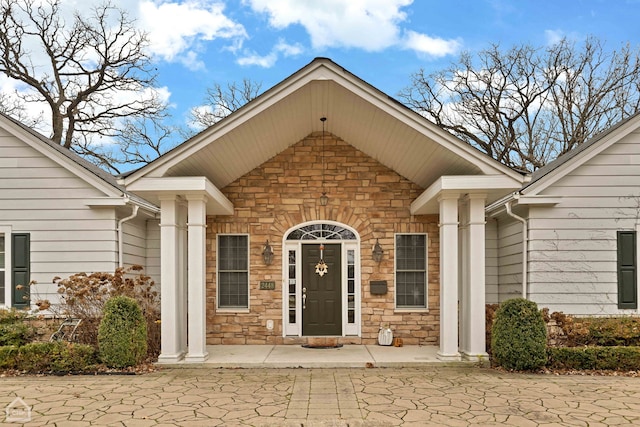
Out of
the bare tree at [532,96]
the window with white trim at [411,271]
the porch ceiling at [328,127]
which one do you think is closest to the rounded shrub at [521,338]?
the porch ceiling at [328,127]

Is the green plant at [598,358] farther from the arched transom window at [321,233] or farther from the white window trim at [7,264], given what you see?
the white window trim at [7,264]

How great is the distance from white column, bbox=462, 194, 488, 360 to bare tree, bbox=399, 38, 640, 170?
15157 millimetres

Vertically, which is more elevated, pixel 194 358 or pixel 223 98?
pixel 223 98

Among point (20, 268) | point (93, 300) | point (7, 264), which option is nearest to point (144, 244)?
point (20, 268)

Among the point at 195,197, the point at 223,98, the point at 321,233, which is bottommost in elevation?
the point at 321,233

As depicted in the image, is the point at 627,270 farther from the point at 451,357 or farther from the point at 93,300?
the point at 93,300

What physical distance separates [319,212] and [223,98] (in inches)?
679

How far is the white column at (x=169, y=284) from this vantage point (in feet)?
29.8

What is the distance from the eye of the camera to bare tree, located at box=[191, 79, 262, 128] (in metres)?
26.8

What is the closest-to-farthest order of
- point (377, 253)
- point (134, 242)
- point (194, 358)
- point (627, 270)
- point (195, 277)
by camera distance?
1. point (194, 358)
2. point (195, 277)
3. point (627, 270)
4. point (377, 253)
5. point (134, 242)

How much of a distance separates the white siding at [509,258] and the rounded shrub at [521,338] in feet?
6.95

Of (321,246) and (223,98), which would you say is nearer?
(321,246)

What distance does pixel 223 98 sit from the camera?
27094 millimetres

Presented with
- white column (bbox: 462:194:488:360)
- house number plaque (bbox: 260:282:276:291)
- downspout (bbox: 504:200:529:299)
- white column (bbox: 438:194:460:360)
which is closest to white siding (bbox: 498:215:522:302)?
downspout (bbox: 504:200:529:299)
